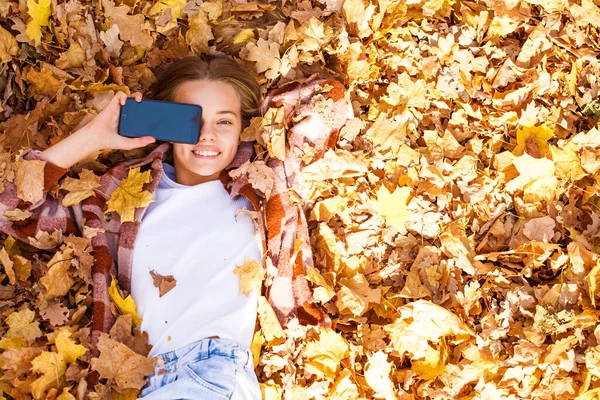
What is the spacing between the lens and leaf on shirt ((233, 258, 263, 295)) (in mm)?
2893

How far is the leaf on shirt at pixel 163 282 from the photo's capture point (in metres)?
2.84

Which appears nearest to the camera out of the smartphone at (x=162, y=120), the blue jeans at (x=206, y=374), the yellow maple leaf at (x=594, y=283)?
the blue jeans at (x=206, y=374)

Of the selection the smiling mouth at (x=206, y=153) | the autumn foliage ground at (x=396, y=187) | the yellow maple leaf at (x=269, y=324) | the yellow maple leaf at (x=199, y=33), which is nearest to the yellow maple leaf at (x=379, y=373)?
the autumn foliage ground at (x=396, y=187)

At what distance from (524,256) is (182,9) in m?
2.21

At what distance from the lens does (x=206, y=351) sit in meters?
2.75

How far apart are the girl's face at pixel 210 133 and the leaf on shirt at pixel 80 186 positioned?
1.39ft

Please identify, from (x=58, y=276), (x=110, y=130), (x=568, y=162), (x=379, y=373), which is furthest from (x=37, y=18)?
(x=568, y=162)

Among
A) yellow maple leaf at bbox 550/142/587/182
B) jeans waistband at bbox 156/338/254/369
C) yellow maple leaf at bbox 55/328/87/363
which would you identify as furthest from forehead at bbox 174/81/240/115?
yellow maple leaf at bbox 550/142/587/182

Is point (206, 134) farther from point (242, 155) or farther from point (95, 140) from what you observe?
point (95, 140)

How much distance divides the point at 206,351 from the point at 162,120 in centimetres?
110

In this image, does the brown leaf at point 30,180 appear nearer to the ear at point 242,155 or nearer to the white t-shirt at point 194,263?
the white t-shirt at point 194,263

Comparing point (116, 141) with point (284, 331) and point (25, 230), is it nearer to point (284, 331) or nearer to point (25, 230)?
point (25, 230)

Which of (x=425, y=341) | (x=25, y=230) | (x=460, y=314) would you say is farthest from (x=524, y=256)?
(x=25, y=230)

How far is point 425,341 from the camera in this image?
287cm
